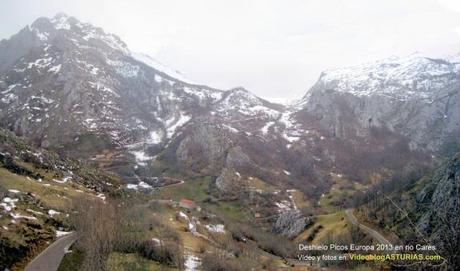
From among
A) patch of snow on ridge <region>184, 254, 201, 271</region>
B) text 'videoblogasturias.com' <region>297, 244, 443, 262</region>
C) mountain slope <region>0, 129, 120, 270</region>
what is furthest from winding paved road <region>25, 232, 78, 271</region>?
text 'videoblogasturias.com' <region>297, 244, 443, 262</region>

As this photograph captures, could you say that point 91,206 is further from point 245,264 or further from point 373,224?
point 373,224

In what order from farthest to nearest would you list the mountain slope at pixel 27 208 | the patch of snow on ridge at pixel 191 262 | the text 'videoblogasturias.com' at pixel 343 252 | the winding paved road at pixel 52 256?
1. the text 'videoblogasturias.com' at pixel 343 252
2. the patch of snow on ridge at pixel 191 262
3. the mountain slope at pixel 27 208
4. the winding paved road at pixel 52 256

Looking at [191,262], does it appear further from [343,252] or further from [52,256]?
[343,252]

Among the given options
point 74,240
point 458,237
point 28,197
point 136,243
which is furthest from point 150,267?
point 458,237

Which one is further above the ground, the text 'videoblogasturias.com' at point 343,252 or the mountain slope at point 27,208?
the mountain slope at point 27,208

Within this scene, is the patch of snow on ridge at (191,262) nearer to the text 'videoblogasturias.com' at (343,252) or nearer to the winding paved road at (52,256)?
the winding paved road at (52,256)

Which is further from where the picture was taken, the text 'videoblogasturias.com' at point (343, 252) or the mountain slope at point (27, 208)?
the text 'videoblogasturias.com' at point (343, 252)

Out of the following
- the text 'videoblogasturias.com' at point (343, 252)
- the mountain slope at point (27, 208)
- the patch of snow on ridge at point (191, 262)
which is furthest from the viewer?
the text 'videoblogasturias.com' at point (343, 252)

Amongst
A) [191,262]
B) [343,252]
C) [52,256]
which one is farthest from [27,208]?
[343,252]

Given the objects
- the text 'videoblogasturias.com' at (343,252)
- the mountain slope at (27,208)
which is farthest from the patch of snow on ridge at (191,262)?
the text 'videoblogasturias.com' at (343,252)
